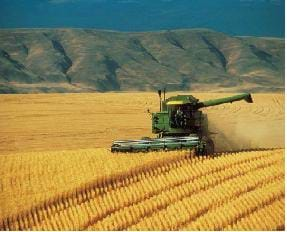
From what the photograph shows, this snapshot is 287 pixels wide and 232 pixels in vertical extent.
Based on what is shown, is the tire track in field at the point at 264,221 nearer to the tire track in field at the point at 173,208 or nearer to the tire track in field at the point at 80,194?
the tire track in field at the point at 173,208

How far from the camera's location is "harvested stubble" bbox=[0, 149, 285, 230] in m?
14.9

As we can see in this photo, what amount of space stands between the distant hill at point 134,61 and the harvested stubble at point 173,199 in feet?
214

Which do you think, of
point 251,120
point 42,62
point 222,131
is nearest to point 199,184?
point 222,131

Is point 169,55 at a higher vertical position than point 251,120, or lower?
lower

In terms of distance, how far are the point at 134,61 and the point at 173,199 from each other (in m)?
93.4

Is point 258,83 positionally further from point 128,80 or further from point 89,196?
point 89,196

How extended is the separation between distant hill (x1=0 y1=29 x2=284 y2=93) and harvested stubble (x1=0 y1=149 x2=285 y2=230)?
65.2m

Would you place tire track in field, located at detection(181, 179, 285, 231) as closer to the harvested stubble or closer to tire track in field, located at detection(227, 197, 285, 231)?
the harvested stubble

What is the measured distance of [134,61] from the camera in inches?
4274

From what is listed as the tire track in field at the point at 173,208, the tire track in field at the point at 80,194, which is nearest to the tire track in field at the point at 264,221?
the tire track in field at the point at 173,208

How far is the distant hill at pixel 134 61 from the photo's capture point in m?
94.2

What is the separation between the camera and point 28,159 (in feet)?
62.0

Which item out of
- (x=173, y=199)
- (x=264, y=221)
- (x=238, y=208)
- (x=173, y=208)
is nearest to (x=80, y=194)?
(x=173, y=199)

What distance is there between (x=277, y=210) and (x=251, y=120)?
78.0 ft
